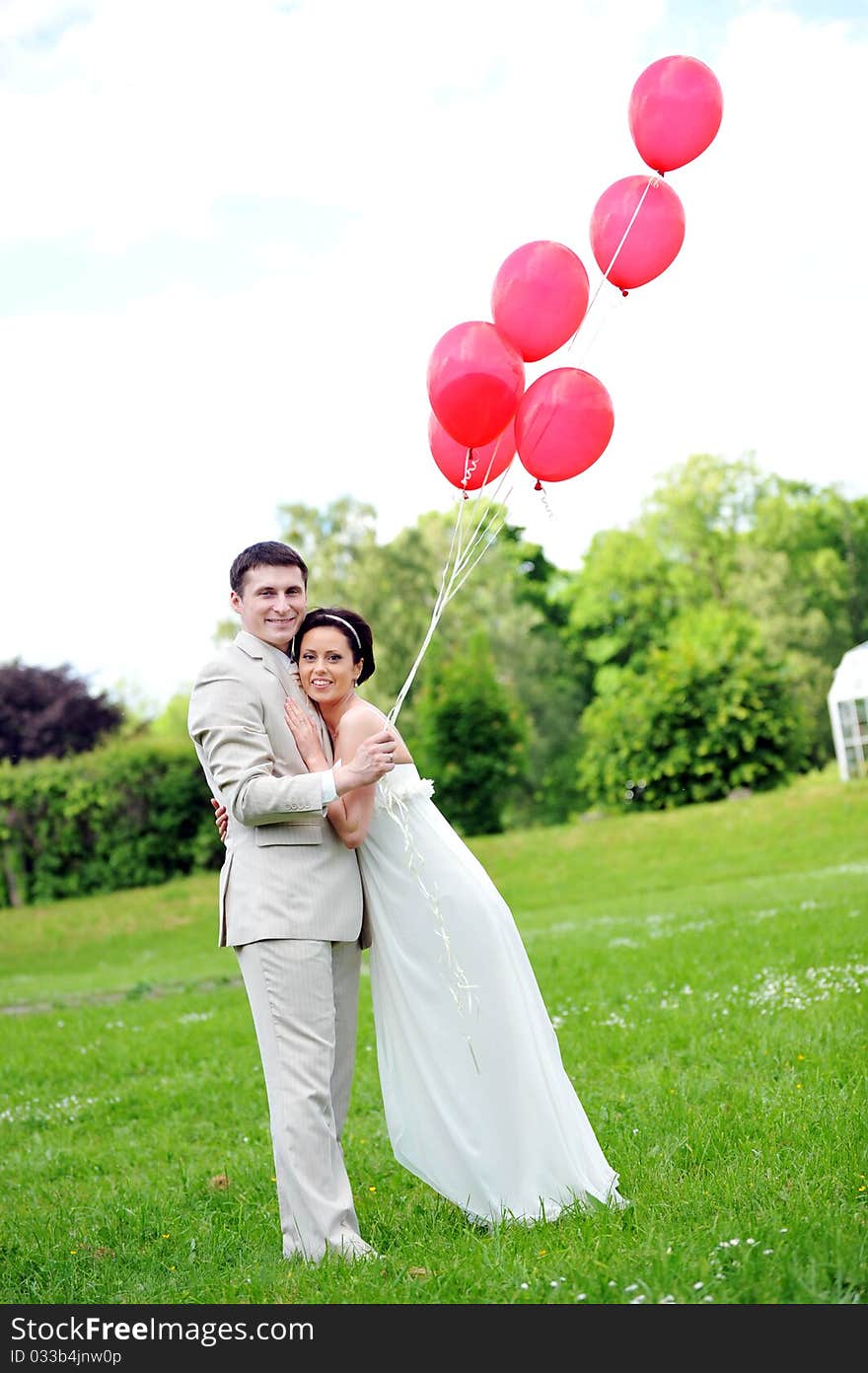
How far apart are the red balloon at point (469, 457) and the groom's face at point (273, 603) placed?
3.54 ft

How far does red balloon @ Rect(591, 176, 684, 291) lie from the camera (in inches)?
216

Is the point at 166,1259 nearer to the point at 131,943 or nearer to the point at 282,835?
the point at 282,835

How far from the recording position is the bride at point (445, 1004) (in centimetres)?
476

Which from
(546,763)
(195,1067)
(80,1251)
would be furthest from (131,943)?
(546,763)

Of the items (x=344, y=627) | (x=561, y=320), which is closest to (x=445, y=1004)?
(x=344, y=627)

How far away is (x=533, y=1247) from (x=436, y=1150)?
0.74 metres

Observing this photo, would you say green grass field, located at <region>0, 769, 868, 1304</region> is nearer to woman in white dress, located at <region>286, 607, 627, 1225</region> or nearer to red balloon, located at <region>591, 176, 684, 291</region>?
woman in white dress, located at <region>286, 607, 627, 1225</region>

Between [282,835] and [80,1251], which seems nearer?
[282,835]

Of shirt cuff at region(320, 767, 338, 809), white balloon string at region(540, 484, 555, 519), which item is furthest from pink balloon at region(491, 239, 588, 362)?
shirt cuff at region(320, 767, 338, 809)

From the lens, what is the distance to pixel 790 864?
22.8 metres

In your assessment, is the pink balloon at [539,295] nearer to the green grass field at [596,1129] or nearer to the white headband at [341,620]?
the white headband at [341,620]

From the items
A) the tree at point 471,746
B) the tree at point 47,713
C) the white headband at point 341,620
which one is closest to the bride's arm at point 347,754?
the white headband at point 341,620

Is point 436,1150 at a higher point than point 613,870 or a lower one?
higher

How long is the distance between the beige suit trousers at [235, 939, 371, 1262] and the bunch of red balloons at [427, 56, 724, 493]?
2192 mm
